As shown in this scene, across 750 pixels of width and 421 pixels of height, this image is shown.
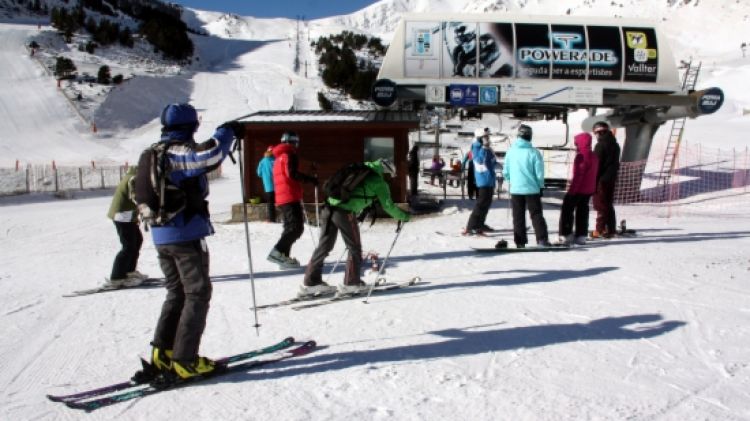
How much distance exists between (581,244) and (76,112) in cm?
3711

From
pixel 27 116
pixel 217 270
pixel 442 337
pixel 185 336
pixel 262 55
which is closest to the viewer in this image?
pixel 185 336

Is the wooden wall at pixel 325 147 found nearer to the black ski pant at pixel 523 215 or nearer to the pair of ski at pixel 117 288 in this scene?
the black ski pant at pixel 523 215

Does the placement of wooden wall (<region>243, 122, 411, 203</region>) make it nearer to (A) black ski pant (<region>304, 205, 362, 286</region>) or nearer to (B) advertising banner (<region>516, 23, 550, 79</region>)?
(B) advertising banner (<region>516, 23, 550, 79</region>)

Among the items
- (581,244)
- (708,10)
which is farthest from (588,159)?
(708,10)

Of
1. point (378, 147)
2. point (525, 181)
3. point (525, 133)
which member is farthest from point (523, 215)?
point (378, 147)

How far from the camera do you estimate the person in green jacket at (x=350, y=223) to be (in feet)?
19.0

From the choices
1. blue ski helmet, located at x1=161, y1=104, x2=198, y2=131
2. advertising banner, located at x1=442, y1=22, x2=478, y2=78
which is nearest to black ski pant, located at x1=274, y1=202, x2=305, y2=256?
blue ski helmet, located at x1=161, y1=104, x2=198, y2=131

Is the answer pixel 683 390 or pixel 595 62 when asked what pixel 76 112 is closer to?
pixel 595 62

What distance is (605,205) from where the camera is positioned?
30.3ft

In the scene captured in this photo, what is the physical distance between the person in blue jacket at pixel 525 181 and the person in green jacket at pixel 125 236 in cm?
488

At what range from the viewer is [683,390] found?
140 inches

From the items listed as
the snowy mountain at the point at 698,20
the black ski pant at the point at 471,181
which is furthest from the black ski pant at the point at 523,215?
the snowy mountain at the point at 698,20

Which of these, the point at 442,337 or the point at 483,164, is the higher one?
the point at 483,164

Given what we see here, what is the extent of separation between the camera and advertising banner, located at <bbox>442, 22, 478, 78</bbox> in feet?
47.2
